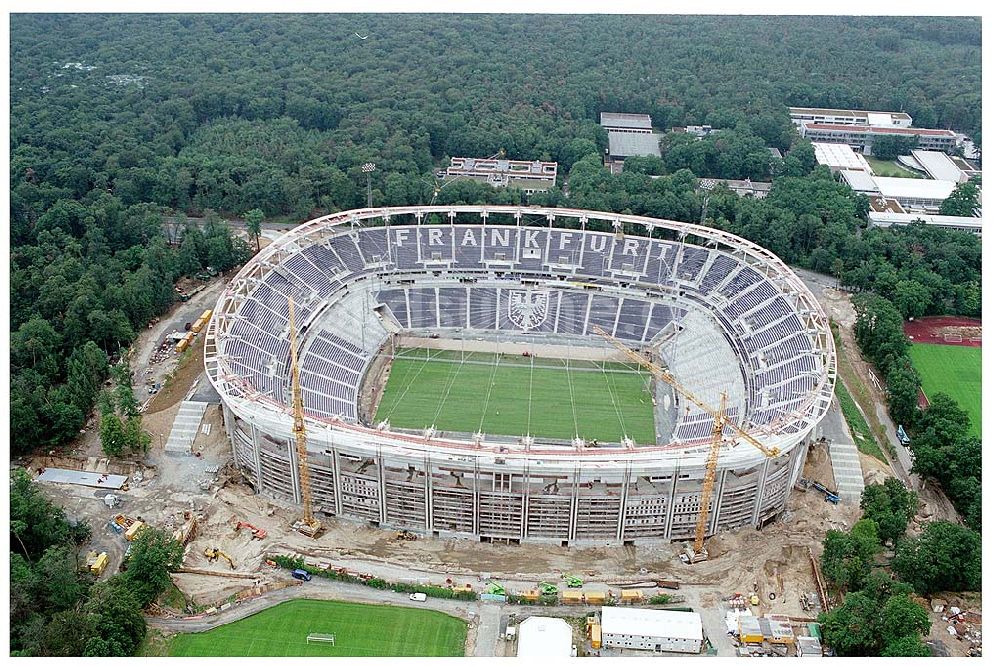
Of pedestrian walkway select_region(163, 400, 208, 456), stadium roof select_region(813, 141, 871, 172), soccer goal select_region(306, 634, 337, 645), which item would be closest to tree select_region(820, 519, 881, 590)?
soccer goal select_region(306, 634, 337, 645)

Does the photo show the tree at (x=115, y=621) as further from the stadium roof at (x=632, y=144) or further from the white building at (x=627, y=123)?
the white building at (x=627, y=123)

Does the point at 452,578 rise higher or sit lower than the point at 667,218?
lower

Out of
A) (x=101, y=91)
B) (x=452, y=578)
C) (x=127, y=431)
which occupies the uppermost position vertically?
(x=101, y=91)

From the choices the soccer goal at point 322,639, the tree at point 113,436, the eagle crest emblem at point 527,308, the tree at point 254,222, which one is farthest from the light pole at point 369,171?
the soccer goal at point 322,639

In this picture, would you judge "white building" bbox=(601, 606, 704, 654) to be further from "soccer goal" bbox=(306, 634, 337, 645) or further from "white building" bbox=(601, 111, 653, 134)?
"white building" bbox=(601, 111, 653, 134)

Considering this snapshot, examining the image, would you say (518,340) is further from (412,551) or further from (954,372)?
(954,372)

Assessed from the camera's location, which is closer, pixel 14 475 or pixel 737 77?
pixel 14 475

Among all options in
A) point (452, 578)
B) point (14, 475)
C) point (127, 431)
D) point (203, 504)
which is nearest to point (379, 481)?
point (452, 578)

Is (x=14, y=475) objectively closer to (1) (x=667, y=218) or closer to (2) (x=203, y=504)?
(2) (x=203, y=504)
